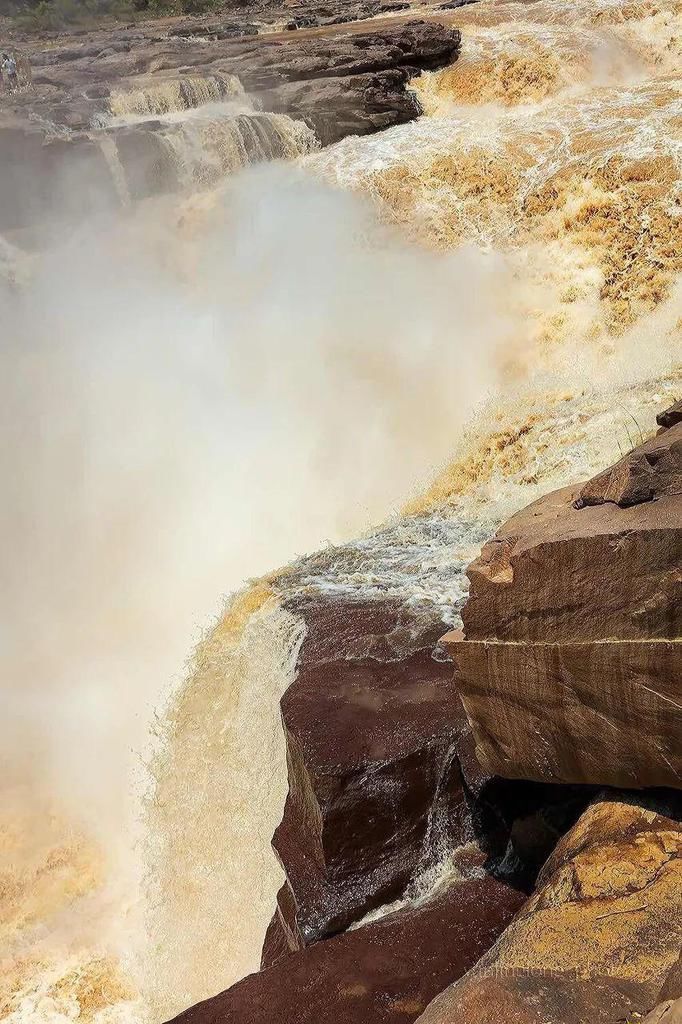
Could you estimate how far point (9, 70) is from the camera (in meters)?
17.8

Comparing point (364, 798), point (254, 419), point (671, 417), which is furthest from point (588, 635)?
point (254, 419)

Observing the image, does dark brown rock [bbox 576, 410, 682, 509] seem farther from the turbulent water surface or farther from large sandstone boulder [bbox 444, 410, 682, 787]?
the turbulent water surface

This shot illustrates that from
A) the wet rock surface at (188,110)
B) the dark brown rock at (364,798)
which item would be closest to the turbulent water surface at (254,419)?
the wet rock surface at (188,110)

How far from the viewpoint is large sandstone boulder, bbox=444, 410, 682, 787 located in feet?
9.42

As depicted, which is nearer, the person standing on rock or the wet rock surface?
the wet rock surface

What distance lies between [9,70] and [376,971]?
1956cm

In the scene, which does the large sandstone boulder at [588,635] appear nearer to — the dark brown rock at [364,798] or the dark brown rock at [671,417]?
the dark brown rock at [671,417]

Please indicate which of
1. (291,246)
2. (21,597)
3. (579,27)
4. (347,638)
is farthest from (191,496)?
(579,27)

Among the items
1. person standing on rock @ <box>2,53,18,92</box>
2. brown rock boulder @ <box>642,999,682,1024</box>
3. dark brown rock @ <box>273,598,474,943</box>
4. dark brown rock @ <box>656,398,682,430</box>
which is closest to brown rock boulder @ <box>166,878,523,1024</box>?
dark brown rock @ <box>273,598,474,943</box>

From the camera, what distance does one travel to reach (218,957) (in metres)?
5.03

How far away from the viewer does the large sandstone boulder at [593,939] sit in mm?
2535

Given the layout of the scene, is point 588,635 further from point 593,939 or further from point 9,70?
point 9,70

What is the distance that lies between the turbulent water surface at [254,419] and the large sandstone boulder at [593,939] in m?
2.32

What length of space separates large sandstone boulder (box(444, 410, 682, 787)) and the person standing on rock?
57.9 ft
